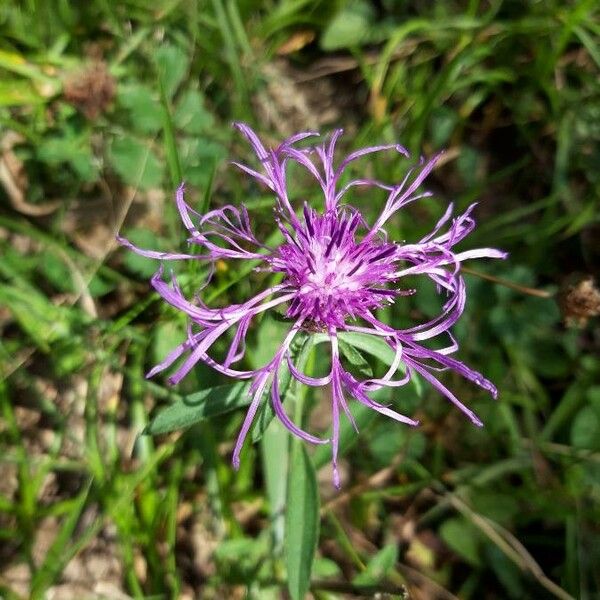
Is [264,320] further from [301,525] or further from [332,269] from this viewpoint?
[301,525]

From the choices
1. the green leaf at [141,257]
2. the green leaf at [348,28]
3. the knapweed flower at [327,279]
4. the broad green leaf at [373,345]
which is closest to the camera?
the knapweed flower at [327,279]

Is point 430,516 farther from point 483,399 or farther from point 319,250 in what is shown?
point 319,250

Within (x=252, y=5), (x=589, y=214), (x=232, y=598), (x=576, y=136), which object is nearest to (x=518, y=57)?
(x=576, y=136)

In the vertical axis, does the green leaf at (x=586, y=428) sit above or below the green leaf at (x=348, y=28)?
below

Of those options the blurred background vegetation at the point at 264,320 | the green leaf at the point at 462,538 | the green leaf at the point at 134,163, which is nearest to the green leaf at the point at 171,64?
the blurred background vegetation at the point at 264,320

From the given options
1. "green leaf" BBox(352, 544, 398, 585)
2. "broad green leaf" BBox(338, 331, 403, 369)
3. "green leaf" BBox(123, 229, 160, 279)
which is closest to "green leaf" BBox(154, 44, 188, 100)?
"green leaf" BBox(123, 229, 160, 279)

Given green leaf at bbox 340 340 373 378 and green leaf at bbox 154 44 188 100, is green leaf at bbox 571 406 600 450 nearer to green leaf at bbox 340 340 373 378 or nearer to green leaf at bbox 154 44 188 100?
green leaf at bbox 340 340 373 378

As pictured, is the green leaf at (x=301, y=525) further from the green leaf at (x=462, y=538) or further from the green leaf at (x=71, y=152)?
the green leaf at (x=71, y=152)
